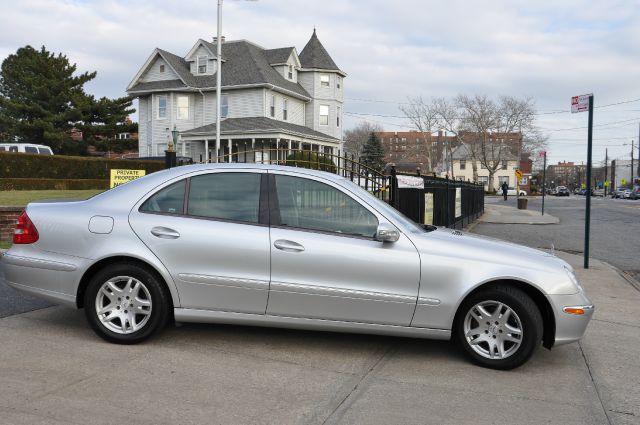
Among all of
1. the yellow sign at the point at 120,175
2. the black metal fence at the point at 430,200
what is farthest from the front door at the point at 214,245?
the yellow sign at the point at 120,175

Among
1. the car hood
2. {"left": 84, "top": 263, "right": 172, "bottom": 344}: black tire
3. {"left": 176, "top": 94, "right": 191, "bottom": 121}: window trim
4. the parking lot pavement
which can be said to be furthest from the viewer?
{"left": 176, "top": 94, "right": 191, "bottom": 121}: window trim

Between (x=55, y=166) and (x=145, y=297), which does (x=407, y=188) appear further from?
(x=55, y=166)

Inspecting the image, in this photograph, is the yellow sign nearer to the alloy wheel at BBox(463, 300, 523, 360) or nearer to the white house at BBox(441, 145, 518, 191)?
the alloy wheel at BBox(463, 300, 523, 360)

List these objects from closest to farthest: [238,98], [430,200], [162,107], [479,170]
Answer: [430,200] < [238,98] < [162,107] < [479,170]

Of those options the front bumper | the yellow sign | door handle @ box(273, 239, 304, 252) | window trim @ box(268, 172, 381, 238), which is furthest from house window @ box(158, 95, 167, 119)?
the front bumper

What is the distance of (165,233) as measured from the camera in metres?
4.64

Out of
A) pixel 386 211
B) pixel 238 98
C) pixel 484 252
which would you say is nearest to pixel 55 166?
pixel 238 98

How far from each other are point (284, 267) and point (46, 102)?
43.4 metres

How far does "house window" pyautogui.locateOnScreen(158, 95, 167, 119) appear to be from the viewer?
36.2 metres

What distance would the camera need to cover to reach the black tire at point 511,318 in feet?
14.4

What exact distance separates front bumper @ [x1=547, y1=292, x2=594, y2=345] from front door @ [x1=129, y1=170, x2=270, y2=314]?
236 centimetres

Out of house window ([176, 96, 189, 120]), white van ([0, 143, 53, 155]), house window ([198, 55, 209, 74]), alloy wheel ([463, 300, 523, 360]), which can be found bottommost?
alloy wheel ([463, 300, 523, 360])

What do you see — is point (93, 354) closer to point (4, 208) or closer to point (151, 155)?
point (4, 208)

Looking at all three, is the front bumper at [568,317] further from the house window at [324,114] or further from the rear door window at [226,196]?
the house window at [324,114]
